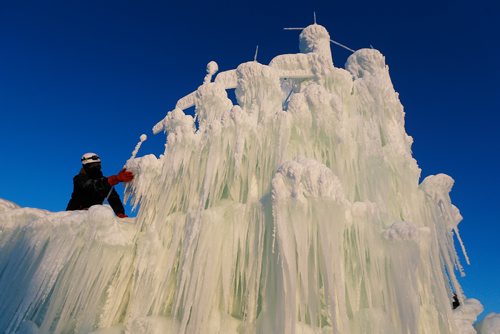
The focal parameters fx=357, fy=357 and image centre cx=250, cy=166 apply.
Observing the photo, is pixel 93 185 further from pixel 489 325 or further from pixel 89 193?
pixel 489 325

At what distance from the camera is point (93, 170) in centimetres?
777

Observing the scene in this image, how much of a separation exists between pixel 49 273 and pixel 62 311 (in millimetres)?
693

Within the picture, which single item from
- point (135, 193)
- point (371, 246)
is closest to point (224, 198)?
point (135, 193)

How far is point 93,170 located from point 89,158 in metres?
0.28

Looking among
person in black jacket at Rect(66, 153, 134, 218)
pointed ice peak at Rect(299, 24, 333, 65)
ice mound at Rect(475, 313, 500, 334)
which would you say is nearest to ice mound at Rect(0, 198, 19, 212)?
person in black jacket at Rect(66, 153, 134, 218)

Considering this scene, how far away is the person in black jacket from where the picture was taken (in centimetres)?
767

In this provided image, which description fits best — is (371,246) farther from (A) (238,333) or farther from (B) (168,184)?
(B) (168,184)

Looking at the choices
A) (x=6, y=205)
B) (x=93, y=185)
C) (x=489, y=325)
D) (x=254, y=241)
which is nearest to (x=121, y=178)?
(x=93, y=185)

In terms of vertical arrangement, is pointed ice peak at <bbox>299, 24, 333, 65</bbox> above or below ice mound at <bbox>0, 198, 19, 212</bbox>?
above

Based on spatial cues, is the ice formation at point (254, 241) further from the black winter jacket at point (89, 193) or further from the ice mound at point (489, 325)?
the black winter jacket at point (89, 193)

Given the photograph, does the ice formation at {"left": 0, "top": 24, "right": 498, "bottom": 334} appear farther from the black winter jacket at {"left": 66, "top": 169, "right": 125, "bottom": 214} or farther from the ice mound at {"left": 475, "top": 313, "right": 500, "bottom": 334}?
the black winter jacket at {"left": 66, "top": 169, "right": 125, "bottom": 214}

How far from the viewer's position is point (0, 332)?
20.9ft

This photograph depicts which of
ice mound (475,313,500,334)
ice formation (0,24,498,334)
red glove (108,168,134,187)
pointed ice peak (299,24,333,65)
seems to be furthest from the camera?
pointed ice peak (299,24,333,65)

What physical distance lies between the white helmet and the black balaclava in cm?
7
